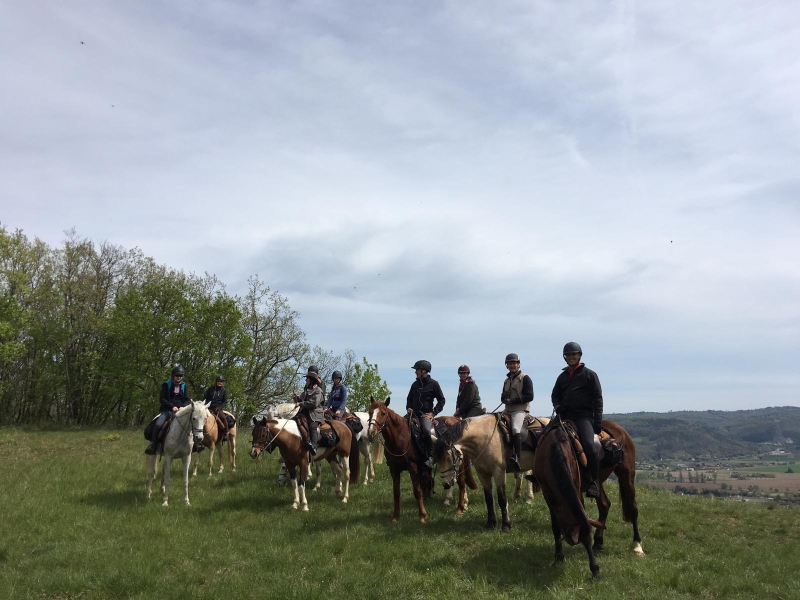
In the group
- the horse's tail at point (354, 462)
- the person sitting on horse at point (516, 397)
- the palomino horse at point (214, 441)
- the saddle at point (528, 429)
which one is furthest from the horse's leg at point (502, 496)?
the palomino horse at point (214, 441)

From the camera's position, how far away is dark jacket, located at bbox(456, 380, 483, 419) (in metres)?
11.8

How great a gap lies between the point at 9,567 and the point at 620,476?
10.5 m

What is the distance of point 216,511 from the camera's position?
445 inches

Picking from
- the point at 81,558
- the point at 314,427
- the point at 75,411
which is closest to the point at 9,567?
the point at 81,558

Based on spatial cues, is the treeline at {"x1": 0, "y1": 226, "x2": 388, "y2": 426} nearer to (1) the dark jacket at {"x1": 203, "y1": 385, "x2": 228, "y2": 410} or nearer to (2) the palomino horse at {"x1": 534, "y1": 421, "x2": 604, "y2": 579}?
(1) the dark jacket at {"x1": 203, "y1": 385, "x2": 228, "y2": 410}

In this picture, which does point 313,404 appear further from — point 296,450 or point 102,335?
point 102,335

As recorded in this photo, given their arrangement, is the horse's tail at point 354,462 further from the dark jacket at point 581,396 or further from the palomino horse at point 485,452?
the dark jacket at point 581,396

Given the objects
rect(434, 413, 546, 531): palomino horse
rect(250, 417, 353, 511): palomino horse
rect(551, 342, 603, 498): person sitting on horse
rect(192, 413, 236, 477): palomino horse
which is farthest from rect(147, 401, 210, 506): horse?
rect(551, 342, 603, 498): person sitting on horse

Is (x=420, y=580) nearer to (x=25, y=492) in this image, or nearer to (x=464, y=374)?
(x=464, y=374)

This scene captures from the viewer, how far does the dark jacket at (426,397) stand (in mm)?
11648

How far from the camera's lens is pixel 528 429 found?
10297 mm

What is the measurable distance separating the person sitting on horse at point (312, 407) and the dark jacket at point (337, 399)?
4.86ft

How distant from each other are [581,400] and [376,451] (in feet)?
27.3

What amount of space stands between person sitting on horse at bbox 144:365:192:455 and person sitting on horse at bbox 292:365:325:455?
9.90 ft
